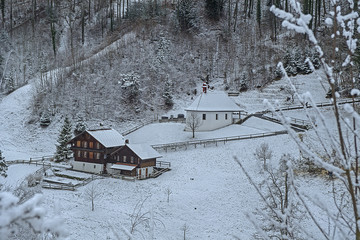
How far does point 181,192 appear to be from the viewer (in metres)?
26.4

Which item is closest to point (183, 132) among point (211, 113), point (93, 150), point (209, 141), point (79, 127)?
point (211, 113)

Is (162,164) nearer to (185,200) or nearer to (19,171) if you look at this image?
(185,200)

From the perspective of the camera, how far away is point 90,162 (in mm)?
34688

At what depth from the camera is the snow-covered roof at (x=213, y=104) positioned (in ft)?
152

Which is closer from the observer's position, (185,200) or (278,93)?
(185,200)

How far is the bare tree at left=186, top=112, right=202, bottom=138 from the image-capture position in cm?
4309

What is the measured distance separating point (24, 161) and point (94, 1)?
67.2 m

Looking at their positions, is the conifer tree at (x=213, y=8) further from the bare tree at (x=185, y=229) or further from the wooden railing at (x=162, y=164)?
the bare tree at (x=185, y=229)

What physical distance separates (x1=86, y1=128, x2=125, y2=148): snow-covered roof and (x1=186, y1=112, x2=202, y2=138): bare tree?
1180 cm

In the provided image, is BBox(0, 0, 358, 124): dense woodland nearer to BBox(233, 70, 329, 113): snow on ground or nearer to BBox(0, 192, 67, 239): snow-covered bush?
BBox(233, 70, 329, 113): snow on ground

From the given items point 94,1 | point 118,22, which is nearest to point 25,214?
point 118,22

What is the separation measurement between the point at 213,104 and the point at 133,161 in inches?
791

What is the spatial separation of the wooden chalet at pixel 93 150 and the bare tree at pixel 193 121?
12.3 m

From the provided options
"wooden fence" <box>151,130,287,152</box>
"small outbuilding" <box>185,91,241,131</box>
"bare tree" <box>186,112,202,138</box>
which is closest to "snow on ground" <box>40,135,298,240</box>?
"wooden fence" <box>151,130,287,152</box>
